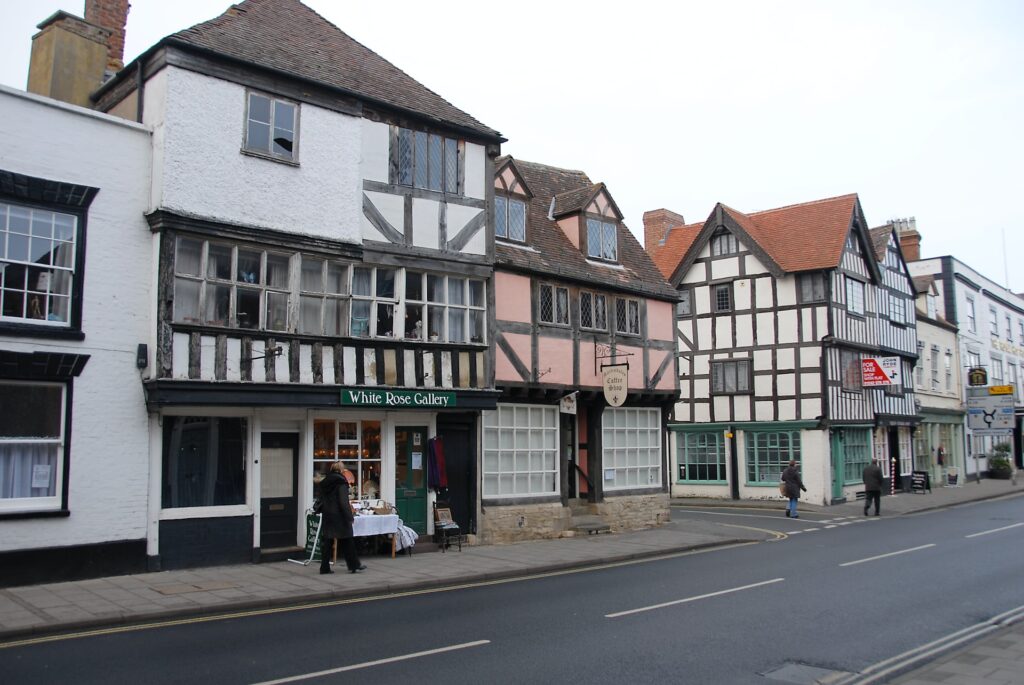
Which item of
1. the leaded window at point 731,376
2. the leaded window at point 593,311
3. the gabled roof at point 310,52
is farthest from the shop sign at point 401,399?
the leaded window at point 731,376

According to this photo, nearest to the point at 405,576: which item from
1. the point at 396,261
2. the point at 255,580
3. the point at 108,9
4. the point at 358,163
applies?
the point at 255,580

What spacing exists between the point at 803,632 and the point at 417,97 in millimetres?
12899

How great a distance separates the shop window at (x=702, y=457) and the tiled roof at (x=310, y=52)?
18.4 meters

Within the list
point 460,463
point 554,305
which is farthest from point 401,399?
point 554,305

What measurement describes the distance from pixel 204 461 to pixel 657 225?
27.0 meters

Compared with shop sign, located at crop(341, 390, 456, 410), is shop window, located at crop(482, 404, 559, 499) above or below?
below

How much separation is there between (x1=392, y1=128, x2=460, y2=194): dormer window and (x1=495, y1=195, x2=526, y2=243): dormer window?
6.50 ft

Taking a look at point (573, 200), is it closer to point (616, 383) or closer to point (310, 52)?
point (616, 383)

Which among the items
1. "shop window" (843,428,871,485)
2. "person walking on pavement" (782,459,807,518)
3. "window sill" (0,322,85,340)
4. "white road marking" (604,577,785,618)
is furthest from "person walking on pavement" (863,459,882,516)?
"window sill" (0,322,85,340)

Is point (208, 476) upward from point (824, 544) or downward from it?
upward

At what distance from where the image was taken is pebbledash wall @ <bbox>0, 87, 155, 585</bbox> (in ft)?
40.4

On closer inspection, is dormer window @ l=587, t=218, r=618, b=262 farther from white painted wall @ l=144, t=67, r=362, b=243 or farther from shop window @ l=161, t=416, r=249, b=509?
shop window @ l=161, t=416, r=249, b=509

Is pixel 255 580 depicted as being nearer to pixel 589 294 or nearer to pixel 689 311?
pixel 589 294

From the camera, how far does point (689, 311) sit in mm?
33844
